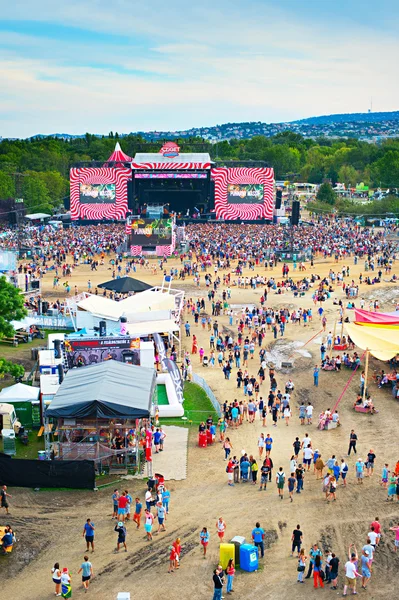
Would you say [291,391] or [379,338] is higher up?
[379,338]

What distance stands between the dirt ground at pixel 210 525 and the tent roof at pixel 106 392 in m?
1.93

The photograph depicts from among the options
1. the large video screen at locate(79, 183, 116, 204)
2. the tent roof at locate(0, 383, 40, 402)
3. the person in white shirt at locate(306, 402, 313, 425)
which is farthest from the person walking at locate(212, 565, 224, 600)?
the large video screen at locate(79, 183, 116, 204)

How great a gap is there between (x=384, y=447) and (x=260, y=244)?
42366 mm

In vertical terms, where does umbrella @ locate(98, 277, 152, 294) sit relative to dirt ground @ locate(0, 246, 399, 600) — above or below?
above

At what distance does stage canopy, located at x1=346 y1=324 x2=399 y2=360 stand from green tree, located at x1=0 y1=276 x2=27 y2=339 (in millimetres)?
11587

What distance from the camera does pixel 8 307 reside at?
25.7 metres

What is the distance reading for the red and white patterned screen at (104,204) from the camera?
3187 inches

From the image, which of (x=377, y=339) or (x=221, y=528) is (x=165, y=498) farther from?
(x=377, y=339)

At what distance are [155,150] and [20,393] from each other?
304ft

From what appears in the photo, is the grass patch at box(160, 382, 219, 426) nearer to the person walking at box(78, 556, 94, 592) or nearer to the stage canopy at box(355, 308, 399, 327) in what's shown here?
the stage canopy at box(355, 308, 399, 327)

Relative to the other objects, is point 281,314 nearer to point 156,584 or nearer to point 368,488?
point 368,488

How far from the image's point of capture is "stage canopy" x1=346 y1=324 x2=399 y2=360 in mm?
27641

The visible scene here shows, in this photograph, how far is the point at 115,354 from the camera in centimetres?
2666

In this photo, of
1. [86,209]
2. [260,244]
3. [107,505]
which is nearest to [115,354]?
[107,505]
